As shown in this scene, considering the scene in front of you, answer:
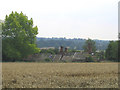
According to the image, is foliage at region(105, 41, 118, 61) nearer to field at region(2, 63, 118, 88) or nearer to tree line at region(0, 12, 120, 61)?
tree line at region(0, 12, 120, 61)

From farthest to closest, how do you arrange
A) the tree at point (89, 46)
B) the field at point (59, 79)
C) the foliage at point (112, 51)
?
the tree at point (89, 46)
the foliage at point (112, 51)
the field at point (59, 79)

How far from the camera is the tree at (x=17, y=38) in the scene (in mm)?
57031

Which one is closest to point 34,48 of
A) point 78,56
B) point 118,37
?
point 78,56

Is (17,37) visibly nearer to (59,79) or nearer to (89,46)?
(59,79)

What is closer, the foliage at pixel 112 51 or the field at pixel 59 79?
the field at pixel 59 79

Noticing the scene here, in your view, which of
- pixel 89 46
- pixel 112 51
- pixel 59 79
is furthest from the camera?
pixel 89 46

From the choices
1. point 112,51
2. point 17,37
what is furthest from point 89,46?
point 17,37

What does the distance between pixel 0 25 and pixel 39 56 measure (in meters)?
11.8

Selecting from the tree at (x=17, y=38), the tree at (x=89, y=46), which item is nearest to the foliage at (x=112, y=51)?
the tree at (x=17, y=38)

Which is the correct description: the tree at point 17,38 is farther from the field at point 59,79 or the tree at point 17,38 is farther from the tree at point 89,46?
the tree at point 89,46

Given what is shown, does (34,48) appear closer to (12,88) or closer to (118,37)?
(118,37)

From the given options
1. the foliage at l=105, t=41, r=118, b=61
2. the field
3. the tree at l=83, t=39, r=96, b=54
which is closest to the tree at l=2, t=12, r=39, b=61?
the foliage at l=105, t=41, r=118, b=61

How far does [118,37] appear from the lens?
78812 millimetres

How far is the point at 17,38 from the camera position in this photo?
5788cm
